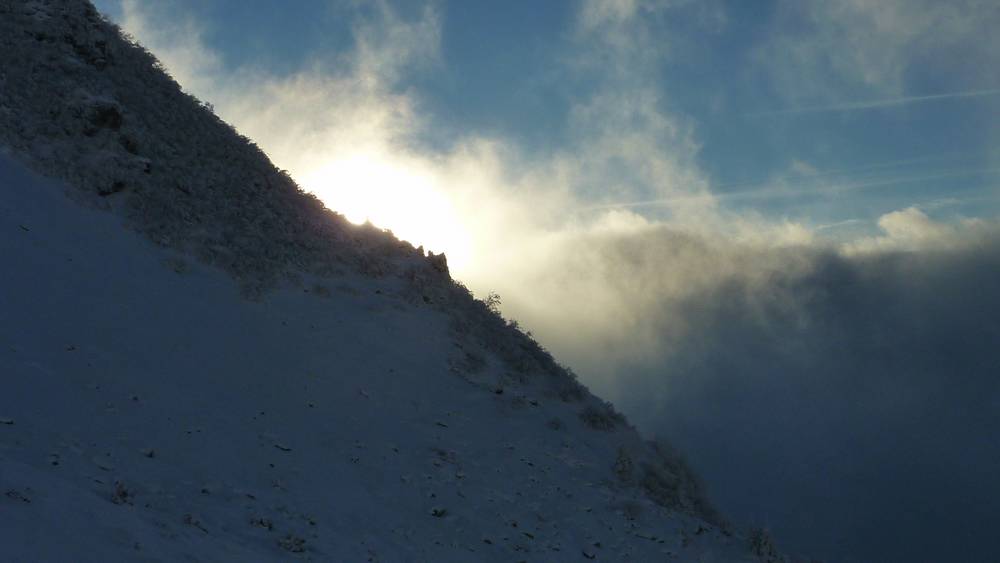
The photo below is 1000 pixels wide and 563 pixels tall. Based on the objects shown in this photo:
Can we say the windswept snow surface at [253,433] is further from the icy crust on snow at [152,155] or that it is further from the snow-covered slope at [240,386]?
the icy crust on snow at [152,155]

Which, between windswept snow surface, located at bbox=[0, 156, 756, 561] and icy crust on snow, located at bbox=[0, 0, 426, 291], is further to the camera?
icy crust on snow, located at bbox=[0, 0, 426, 291]

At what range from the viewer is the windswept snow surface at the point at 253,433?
10.1 meters

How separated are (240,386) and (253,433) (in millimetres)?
2387

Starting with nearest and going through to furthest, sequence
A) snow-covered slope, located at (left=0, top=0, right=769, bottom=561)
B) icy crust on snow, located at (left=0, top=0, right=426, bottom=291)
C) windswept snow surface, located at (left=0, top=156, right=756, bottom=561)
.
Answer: windswept snow surface, located at (left=0, top=156, right=756, bottom=561)
snow-covered slope, located at (left=0, top=0, right=769, bottom=561)
icy crust on snow, located at (left=0, top=0, right=426, bottom=291)

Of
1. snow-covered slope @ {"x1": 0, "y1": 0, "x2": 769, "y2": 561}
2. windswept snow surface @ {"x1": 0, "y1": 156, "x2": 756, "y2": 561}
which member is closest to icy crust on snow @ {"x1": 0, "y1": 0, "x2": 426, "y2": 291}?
snow-covered slope @ {"x1": 0, "y1": 0, "x2": 769, "y2": 561}

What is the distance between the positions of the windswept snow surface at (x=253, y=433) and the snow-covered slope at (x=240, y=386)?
7cm

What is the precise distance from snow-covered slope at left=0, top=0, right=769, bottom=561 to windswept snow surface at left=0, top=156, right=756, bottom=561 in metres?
0.07

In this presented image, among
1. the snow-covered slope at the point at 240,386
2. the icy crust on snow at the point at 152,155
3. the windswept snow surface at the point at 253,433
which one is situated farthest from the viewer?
the icy crust on snow at the point at 152,155

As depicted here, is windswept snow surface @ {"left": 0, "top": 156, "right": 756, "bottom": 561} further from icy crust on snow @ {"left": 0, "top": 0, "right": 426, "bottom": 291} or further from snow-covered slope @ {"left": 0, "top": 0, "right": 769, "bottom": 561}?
icy crust on snow @ {"left": 0, "top": 0, "right": 426, "bottom": 291}

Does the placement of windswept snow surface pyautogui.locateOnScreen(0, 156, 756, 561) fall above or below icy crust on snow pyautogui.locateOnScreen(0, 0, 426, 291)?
below

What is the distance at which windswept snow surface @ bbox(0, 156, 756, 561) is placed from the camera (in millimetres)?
10125

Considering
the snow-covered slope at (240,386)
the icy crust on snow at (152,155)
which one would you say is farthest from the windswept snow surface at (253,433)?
the icy crust on snow at (152,155)

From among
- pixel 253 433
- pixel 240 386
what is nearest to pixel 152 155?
pixel 240 386

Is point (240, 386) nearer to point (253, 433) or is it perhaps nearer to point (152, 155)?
point (253, 433)
